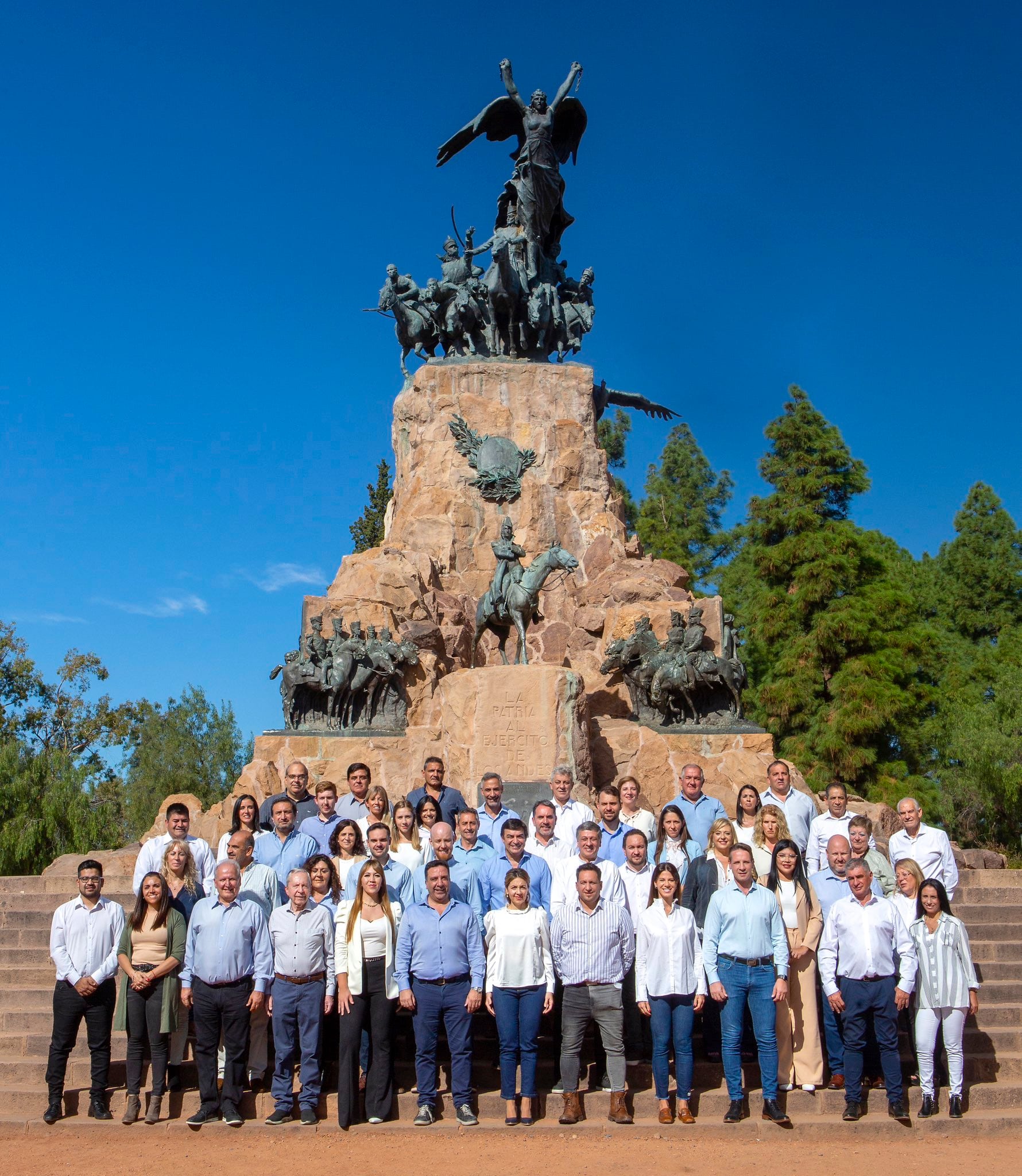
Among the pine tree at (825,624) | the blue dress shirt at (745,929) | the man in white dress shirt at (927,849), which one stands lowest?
the blue dress shirt at (745,929)

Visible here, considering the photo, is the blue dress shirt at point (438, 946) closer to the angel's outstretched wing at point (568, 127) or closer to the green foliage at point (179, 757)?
the angel's outstretched wing at point (568, 127)

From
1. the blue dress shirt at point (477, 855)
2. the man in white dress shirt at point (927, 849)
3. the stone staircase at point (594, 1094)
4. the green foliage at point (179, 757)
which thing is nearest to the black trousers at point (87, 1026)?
the stone staircase at point (594, 1094)

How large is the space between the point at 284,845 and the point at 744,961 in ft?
9.60

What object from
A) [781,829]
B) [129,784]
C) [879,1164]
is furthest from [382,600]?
[129,784]

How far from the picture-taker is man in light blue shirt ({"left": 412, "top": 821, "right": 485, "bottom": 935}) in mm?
6430

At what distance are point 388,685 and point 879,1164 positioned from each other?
30.8 ft

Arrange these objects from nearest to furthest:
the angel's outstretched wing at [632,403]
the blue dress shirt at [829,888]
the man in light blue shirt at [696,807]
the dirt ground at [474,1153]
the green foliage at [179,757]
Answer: the dirt ground at [474,1153], the blue dress shirt at [829,888], the man in light blue shirt at [696,807], the angel's outstretched wing at [632,403], the green foliage at [179,757]

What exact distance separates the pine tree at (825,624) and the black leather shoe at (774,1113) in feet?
58.9

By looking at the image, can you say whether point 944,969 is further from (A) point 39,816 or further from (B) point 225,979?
(A) point 39,816

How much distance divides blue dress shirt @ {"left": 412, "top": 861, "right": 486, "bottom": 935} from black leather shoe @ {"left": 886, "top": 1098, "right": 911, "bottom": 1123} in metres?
2.46

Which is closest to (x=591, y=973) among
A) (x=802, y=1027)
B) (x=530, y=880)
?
(x=530, y=880)

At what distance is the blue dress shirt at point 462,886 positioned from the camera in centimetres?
644

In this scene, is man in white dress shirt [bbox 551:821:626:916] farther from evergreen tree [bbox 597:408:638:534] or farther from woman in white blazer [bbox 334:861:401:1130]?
evergreen tree [bbox 597:408:638:534]

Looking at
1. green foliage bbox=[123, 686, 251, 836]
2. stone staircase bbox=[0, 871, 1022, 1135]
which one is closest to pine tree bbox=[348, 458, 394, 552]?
green foliage bbox=[123, 686, 251, 836]
